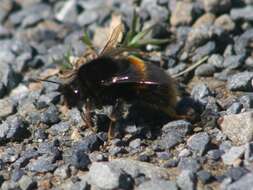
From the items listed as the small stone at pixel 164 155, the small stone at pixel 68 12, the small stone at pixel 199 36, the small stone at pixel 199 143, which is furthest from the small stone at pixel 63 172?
the small stone at pixel 68 12

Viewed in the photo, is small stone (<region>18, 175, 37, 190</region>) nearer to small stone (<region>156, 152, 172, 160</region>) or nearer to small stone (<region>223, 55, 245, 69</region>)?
small stone (<region>156, 152, 172, 160</region>)

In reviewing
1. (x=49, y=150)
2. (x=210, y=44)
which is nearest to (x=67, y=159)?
(x=49, y=150)

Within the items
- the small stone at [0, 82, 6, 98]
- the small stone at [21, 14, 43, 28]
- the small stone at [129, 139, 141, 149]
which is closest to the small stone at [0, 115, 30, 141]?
the small stone at [0, 82, 6, 98]

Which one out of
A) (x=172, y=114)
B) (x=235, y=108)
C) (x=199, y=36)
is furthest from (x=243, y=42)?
(x=172, y=114)

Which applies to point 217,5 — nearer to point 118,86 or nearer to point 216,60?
point 216,60

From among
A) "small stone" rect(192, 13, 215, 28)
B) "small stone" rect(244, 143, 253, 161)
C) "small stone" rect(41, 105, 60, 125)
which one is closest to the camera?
"small stone" rect(244, 143, 253, 161)

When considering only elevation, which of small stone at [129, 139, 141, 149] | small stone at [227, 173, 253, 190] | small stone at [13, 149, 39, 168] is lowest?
small stone at [227, 173, 253, 190]

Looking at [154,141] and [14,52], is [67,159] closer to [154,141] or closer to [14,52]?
[154,141]
